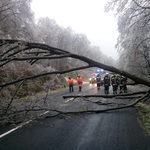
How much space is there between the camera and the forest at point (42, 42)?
373 centimetres

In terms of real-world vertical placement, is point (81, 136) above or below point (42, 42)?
below

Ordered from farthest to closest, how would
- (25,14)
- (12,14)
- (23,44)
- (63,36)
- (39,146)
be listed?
1. (63,36)
2. (25,14)
3. (12,14)
4. (39,146)
5. (23,44)

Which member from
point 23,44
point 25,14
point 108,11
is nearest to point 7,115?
point 23,44

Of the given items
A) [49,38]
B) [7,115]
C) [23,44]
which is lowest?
[7,115]

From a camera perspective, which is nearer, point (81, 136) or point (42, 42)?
point (81, 136)

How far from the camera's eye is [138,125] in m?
4.98

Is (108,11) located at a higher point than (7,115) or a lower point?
higher

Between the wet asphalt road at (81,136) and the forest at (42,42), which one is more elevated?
the forest at (42,42)

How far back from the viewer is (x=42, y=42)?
17.9m

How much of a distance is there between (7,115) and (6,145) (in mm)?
808

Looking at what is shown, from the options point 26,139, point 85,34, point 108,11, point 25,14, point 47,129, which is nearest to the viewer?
point 26,139

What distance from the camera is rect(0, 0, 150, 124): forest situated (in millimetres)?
3731

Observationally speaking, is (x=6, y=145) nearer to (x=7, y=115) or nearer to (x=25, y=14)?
(x=7, y=115)

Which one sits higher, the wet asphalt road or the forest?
the forest
